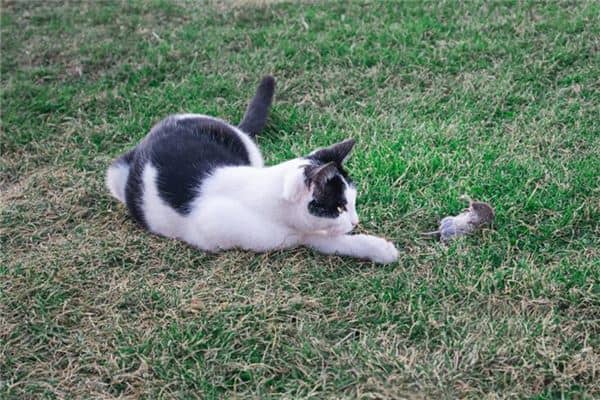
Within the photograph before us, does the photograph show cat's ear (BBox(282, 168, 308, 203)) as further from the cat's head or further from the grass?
the grass

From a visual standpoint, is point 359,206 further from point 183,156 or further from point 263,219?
point 183,156

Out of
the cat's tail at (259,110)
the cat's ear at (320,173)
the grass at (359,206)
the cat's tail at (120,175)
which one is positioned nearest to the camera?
the grass at (359,206)

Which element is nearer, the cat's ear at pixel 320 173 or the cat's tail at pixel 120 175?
the cat's ear at pixel 320 173

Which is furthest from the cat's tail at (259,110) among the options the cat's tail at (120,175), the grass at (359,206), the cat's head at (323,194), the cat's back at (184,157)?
the cat's head at (323,194)

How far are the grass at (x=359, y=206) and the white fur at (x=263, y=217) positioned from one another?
0.23 feet

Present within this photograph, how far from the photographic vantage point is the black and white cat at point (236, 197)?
8.74ft

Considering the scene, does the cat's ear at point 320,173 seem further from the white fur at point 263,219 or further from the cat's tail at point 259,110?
the cat's tail at point 259,110

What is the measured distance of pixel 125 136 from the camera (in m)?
3.99

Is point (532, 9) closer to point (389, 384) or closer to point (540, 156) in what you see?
point (540, 156)

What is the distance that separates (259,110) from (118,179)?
922 millimetres

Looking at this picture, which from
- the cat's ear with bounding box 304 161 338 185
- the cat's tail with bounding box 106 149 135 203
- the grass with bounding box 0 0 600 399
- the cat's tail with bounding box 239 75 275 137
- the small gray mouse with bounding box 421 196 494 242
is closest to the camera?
the grass with bounding box 0 0 600 399

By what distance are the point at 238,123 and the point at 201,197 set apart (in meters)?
1.18

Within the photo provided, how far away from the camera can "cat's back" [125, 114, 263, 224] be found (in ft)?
9.50

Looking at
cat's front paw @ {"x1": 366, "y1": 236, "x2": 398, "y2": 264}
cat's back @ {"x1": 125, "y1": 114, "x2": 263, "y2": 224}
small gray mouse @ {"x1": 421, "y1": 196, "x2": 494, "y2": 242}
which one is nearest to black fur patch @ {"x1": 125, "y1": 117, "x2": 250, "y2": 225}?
cat's back @ {"x1": 125, "y1": 114, "x2": 263, "y2": 224}
